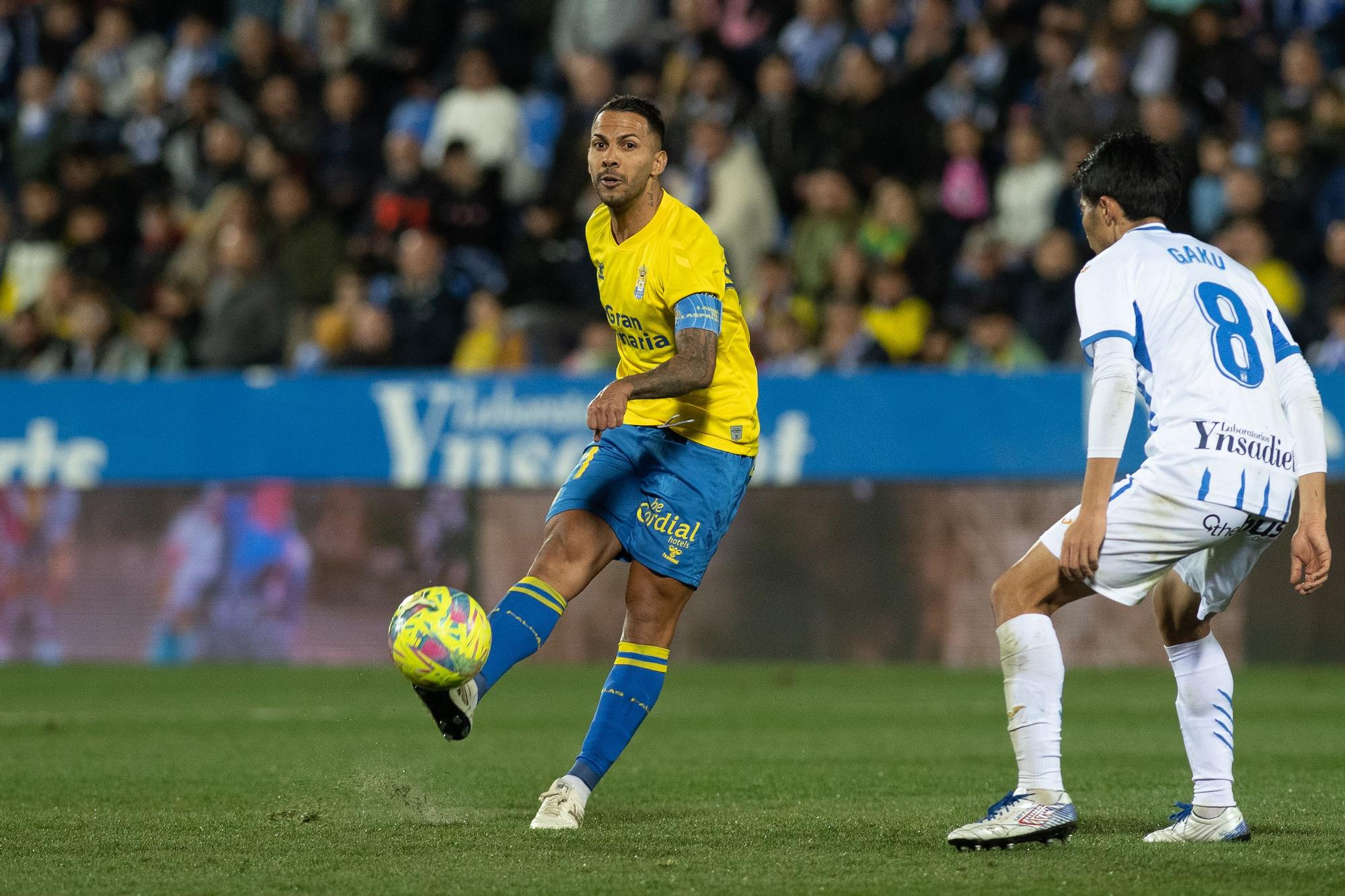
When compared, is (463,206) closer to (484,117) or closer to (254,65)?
(484,117)

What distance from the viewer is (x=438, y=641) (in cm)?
527

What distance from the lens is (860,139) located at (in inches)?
576

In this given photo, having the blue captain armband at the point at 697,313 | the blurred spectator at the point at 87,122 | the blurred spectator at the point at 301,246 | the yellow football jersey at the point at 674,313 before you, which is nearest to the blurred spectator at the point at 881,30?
the blurred spectator at the point at 301,246

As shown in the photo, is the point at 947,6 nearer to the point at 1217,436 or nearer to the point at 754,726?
the point at 754,726

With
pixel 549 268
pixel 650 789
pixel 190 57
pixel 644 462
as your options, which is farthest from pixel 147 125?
pixel 644 462

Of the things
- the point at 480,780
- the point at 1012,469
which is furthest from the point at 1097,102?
the point at 480,780

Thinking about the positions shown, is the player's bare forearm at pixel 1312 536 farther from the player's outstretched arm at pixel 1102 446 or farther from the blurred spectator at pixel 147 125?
the blurred spectator at pixel 147 125

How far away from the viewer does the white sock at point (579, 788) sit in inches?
223

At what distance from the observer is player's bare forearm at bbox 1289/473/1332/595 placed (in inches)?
203

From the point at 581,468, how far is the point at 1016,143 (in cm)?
863

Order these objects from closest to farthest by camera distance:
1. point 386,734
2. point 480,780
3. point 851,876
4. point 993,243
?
point 851,876 → point 480,780 → point 386,734 → point 993,243

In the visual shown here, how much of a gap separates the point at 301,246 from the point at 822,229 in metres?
4.29

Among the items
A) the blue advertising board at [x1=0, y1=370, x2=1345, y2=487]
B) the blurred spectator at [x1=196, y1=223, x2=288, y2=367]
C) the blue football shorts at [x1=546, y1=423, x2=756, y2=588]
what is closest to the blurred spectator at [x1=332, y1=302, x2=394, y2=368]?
the blue advertising board at [x1=0, y1=370, x2=1345, y2=487]

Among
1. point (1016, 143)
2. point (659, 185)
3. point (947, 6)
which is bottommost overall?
point (659, 185)
